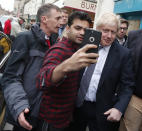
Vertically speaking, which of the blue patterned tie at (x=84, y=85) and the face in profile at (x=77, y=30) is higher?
the face in profile at (x=77, y=30)

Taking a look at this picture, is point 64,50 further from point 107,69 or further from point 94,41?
point 107,69

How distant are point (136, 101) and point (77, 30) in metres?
0.94

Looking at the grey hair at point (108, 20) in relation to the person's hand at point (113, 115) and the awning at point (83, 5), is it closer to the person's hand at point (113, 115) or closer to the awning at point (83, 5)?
the person's hand at point (113, 115)

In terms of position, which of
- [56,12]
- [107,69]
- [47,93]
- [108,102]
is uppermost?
[56,12]

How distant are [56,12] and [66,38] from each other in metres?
0.66

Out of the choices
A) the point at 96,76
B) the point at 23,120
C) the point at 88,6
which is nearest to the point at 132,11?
the point at 88,6

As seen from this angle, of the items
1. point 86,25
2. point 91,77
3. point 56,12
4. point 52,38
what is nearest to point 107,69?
point 91,77

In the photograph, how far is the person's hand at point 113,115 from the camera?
195cm

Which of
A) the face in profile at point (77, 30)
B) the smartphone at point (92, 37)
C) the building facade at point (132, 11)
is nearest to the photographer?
the smartphone at point (92, 37)

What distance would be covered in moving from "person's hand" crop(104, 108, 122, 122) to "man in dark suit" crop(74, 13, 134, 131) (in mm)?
33

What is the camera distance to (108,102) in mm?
2174

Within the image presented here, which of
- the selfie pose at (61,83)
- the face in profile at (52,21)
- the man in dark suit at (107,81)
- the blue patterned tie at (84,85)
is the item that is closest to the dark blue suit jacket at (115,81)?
the man in dark suit at (107,81)

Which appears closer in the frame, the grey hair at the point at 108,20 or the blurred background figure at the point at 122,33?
the grey hair at the point at 108,20

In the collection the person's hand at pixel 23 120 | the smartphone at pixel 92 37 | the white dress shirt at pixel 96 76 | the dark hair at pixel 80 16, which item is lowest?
the person's hand at pixel 23 120
